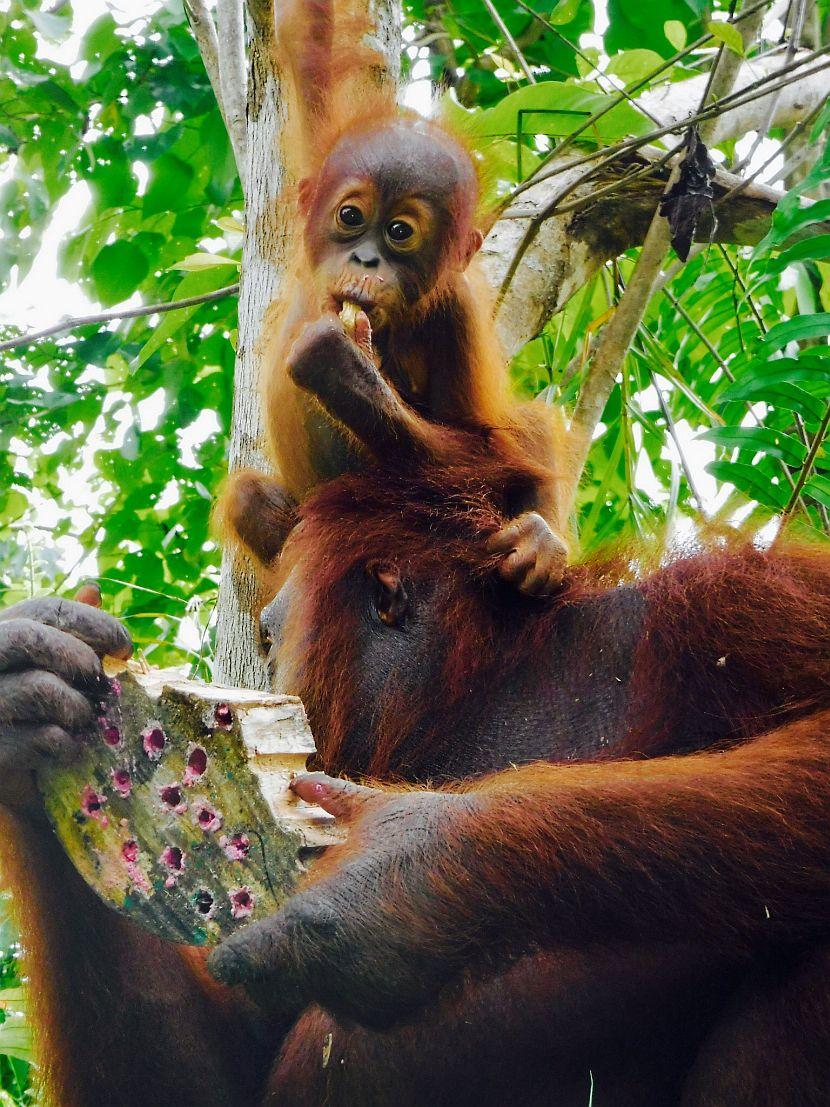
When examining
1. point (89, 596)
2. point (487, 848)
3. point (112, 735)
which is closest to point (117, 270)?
point (89, 596)

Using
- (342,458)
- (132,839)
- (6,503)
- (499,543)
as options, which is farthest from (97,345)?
(132,839)

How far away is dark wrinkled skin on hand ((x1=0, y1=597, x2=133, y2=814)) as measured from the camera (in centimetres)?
169

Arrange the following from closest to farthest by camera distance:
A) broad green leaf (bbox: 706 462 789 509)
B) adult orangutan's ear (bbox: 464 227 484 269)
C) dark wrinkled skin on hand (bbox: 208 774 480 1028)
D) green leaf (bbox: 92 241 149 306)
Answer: dark wrinkled skin on hand (bbox: 208 774 480 1028) → broad green leaf (bbox: 706 462 789 509) → adult orangutan's ear (bbox: 464 227 484 269) → green leaf (bbox: 92 241 149 306)

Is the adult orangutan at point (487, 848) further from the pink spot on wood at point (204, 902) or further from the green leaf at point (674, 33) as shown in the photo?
the green leaf at point (674, 33)

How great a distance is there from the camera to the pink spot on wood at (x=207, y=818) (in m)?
1.64

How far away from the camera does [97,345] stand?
4.66 meters

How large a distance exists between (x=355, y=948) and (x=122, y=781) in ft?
1.50

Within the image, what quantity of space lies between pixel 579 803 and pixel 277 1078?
75cm

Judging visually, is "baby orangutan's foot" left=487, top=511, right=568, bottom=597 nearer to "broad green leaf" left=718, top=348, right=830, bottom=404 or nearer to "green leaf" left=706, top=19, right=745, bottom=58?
"broad green leaf" left=718, top=348, right=830, bottom=404

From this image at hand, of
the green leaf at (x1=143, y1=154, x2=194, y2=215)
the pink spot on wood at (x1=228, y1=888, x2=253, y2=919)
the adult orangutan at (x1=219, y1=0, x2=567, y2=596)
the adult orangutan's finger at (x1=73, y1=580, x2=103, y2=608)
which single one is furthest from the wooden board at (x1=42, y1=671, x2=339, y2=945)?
the green leaf at (x1=143, y1=154, x2=194, y2=215)

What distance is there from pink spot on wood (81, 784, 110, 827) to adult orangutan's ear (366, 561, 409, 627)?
621 millimetres

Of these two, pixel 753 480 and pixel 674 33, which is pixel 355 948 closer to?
pixel 753 480

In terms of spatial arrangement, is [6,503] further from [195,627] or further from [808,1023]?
[808,1023]

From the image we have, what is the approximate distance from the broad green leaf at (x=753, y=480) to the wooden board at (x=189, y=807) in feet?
4.39
